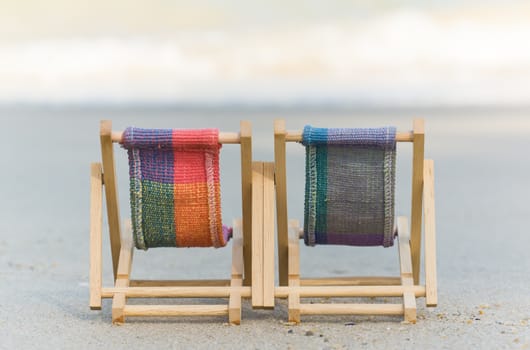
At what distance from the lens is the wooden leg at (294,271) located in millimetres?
3762

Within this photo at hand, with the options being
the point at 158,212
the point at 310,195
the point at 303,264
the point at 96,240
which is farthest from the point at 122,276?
the point at 303,264

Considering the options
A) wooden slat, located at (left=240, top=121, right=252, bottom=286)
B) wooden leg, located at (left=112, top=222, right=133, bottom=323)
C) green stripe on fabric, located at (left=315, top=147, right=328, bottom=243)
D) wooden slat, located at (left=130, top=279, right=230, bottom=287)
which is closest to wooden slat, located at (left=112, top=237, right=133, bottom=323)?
wooden leg, located at (left=112, top=222, right=133, bottom=323)

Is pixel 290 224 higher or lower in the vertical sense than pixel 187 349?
higher

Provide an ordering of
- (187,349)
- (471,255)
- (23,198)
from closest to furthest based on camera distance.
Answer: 1. (187,349)
2. (471,255)
3. (23,198)

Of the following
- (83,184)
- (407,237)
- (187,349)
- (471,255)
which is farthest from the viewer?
(83,184)

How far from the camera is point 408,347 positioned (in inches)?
135

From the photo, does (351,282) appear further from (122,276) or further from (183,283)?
(122,276)

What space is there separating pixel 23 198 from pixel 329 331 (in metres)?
5.37

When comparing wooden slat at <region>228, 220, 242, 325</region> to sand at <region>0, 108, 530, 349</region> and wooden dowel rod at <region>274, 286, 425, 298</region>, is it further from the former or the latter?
wooden dowel rod at <region>274, 286, 425, 298</region>

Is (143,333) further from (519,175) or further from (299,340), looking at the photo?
(519,175)

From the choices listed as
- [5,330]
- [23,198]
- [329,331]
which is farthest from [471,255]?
[23,198]

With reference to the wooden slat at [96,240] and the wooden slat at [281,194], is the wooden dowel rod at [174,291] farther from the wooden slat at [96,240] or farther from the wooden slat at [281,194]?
the wooden slat at [281,194]

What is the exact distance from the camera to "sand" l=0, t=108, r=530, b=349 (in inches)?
140

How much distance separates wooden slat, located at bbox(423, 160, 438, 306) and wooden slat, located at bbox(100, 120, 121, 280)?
56.7 inches
